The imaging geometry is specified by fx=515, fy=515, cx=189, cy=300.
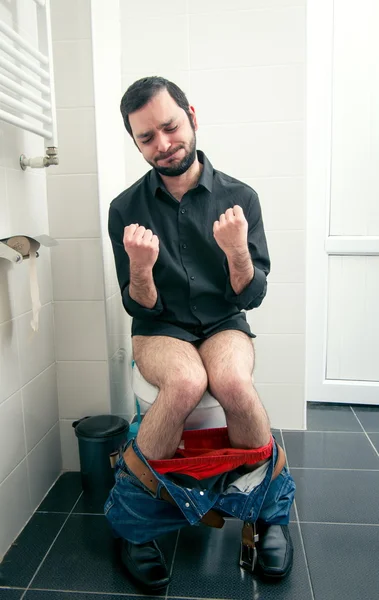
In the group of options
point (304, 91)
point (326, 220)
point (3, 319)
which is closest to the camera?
point (3, 319)

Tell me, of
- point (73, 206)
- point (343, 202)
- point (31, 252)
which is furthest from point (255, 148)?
point (31, 252)

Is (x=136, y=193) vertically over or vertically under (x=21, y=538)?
over

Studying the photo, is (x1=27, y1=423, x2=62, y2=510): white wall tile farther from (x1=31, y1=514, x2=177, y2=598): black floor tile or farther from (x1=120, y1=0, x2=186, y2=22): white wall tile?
(x1=120, y1=0, x2=186, y2=22): white wall tile

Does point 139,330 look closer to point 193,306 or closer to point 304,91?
point 193,306

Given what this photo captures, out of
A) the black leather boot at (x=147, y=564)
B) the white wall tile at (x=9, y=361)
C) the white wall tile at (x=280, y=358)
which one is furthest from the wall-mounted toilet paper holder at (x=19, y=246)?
the white wall tile at (x=280, y=358)

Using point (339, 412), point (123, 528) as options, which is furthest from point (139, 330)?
point (339, 412)

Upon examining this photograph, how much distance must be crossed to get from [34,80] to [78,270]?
1.88ft

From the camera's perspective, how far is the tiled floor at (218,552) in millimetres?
1213

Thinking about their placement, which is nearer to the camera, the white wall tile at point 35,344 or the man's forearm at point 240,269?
the man's forearm at point 240,269

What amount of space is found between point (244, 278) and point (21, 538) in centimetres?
94

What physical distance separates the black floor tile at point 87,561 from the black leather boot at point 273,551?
0.24 m

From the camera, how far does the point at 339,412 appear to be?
7.29 feet

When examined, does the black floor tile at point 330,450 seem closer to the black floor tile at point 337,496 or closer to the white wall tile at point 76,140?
the black floor tile at point 337,496

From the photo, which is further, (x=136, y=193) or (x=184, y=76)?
(x=184, y=76)
